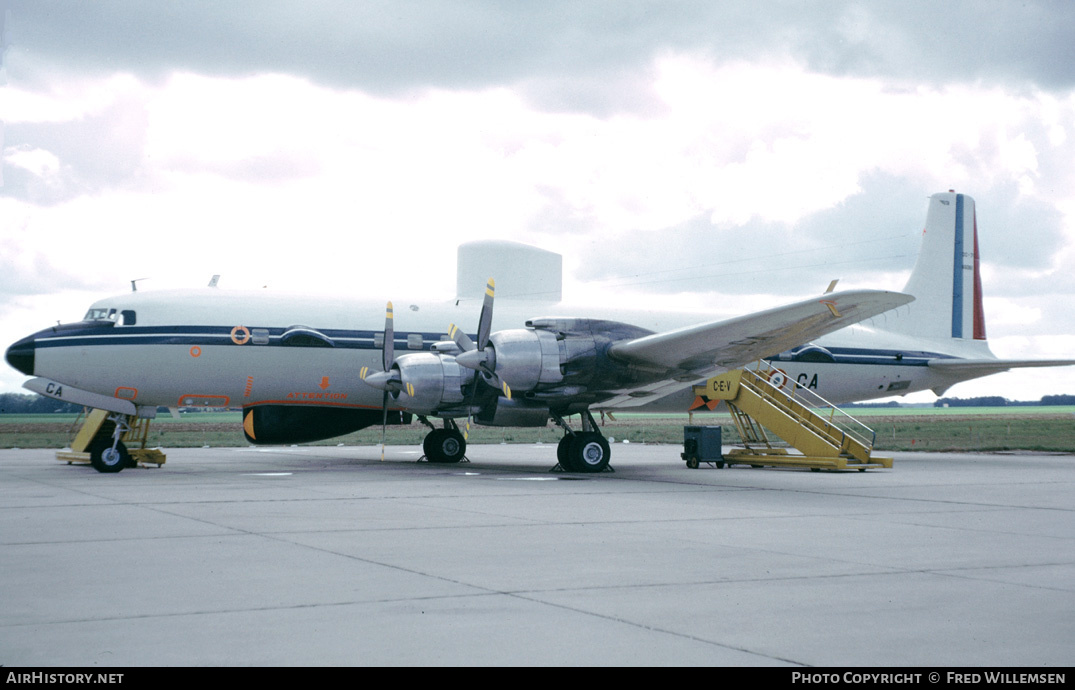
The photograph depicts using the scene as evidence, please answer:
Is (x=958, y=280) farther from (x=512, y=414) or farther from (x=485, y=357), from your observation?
(x=485, y=357)

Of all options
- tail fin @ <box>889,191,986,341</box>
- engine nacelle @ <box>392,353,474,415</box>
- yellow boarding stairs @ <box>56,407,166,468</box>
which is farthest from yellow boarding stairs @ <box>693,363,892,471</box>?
yellow boarding stairs @ <box>56,407,166,468</box>

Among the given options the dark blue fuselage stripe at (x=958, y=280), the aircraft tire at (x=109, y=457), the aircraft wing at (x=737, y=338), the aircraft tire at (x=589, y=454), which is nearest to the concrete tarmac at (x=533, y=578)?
the aircraft wing at (x=737, y=338)

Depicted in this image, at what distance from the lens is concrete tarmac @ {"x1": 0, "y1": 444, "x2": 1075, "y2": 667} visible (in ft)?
16.0

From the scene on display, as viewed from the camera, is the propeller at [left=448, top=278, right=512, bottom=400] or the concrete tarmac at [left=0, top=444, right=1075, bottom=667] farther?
the propeller at [left=448, top=278, right=512, bottom=400]

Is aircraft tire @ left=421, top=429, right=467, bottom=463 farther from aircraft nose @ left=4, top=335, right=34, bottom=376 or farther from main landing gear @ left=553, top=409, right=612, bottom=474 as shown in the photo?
aircraft nose @ left=4, top=335, right=34, bottom=376

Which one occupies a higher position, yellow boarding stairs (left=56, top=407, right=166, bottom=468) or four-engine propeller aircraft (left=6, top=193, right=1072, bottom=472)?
four-engine propeller aircraft (left=6, top=193, right=1072, bottom=472)

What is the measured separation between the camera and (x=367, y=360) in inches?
829

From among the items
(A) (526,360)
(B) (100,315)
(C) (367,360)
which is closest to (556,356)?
(A) (526,360)

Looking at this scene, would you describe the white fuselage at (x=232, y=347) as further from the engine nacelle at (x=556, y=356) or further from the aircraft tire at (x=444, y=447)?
the aircraft tire at (x=444, y=447)

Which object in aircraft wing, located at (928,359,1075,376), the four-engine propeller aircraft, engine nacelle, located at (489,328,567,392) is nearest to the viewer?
engine nacelle, located at (489,328,567,392)

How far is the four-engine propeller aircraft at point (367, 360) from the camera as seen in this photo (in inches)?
696

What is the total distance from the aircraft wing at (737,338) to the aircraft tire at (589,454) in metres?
1.03

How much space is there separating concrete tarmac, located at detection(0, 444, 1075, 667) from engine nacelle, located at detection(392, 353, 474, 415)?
15.2 feet

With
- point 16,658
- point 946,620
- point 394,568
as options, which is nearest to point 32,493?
point 394,568
